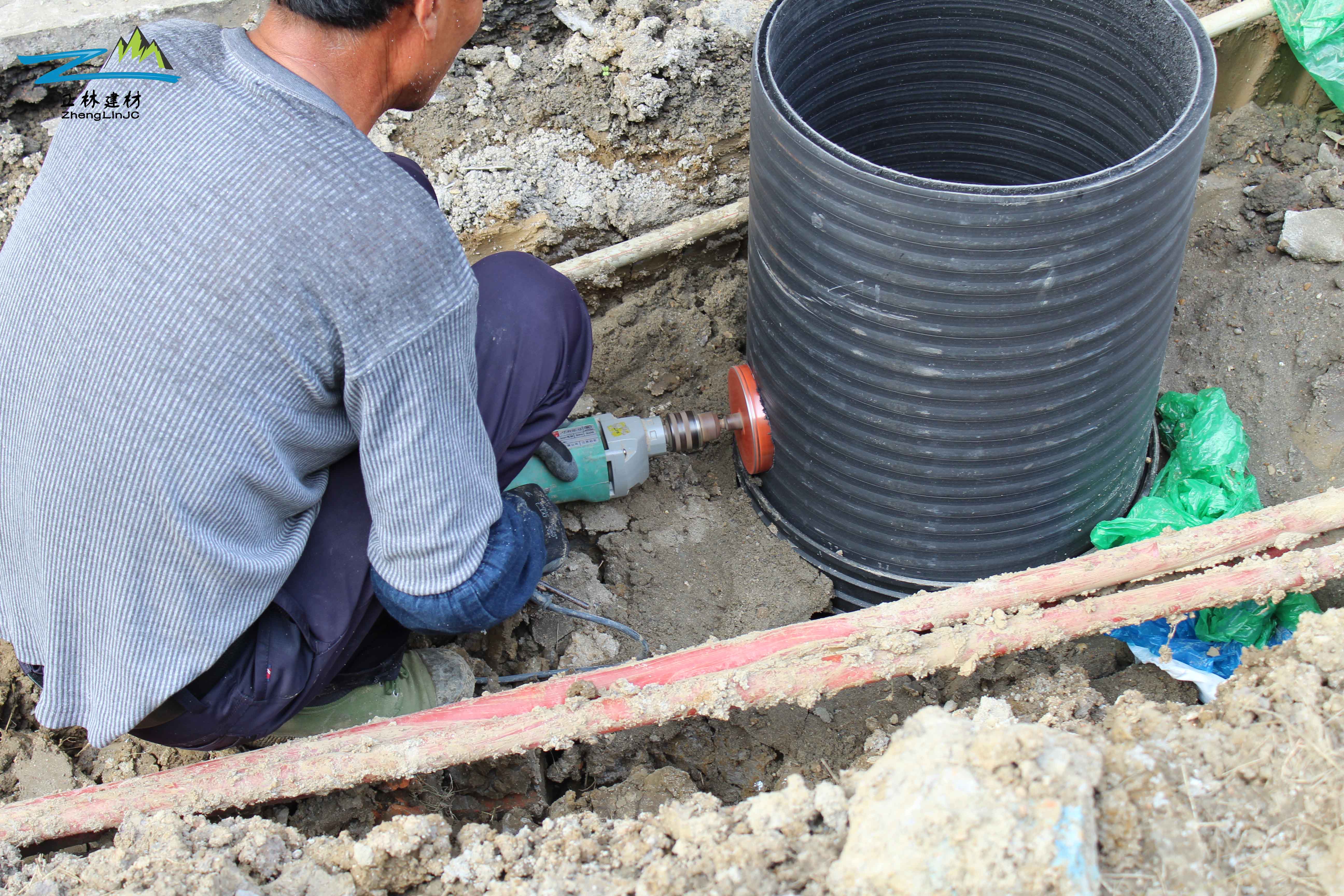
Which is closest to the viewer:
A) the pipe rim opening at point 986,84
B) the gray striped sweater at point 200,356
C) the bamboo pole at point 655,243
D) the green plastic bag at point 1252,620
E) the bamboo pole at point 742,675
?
the gray striped sweater at point 200,356

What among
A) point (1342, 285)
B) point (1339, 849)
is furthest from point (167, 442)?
point (1342, 285)

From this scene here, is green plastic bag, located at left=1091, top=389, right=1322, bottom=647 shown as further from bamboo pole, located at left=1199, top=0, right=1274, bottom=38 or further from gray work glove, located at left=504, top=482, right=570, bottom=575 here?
gray work glove, located at left=504, top=482, right=570, bottom=575

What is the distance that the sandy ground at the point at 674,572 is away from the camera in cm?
124

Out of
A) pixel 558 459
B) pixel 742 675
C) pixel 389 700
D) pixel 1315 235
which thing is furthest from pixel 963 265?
pixel 1315 235

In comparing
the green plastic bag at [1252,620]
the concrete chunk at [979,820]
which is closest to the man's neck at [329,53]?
the concrete chunk at [979,820]

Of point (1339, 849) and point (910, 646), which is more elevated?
point (1339, 849)

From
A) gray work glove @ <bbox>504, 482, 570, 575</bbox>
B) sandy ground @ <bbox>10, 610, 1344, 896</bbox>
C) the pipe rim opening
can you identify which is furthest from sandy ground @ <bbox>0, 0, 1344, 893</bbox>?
the pipe rim opening

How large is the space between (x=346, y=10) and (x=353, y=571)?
2.64 feet

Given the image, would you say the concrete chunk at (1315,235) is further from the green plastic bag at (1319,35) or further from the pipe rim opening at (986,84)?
the pipe rim opening at (986,84)

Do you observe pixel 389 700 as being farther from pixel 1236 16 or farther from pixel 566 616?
pixel 1236 16

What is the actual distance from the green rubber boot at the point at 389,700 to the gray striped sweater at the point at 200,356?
1.62 feet

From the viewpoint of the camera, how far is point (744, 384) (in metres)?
2.05

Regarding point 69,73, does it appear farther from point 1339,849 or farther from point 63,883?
point 1339,849

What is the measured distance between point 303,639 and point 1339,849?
4.52ft
